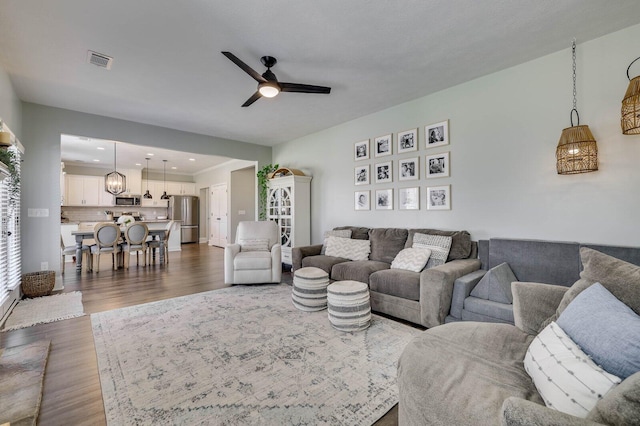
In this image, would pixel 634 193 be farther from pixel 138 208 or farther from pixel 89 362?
pixel 138 208

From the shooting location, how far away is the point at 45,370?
2033 mm

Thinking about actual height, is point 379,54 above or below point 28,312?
above

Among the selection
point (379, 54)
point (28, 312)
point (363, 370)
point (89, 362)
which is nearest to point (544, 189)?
point (379, 54)

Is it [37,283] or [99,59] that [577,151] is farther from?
[37,283]

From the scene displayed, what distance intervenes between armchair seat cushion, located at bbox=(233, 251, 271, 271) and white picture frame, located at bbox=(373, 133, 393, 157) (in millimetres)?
2310

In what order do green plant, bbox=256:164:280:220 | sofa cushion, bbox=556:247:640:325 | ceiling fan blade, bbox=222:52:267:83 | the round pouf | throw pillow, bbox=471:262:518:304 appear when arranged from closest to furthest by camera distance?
sofa cushion, bbox=556:247:640:325, throw pillow, bbox=471:262:518:304, ceiling fan blade, bbox=222:52:267:83, the round pouf, green plant, bbox=256:164:280:220

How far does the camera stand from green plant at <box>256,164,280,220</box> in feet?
19.9

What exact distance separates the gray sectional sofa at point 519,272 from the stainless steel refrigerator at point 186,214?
955 centimetres

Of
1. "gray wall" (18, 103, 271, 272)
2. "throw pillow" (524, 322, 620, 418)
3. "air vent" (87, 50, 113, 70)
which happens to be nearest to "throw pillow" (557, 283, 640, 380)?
"throw pillow" (524, 322, 620, 418)

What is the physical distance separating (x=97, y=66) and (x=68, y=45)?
38 centimetres

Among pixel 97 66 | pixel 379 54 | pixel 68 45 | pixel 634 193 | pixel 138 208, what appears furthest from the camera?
pixel 138 208

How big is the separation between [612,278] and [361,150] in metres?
3.63

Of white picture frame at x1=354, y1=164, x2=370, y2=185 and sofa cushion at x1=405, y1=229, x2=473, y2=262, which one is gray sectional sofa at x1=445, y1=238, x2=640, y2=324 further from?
white picture frame at x1=354, y1=164, x2=370, y2=185

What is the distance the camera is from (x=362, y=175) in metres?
4.57
